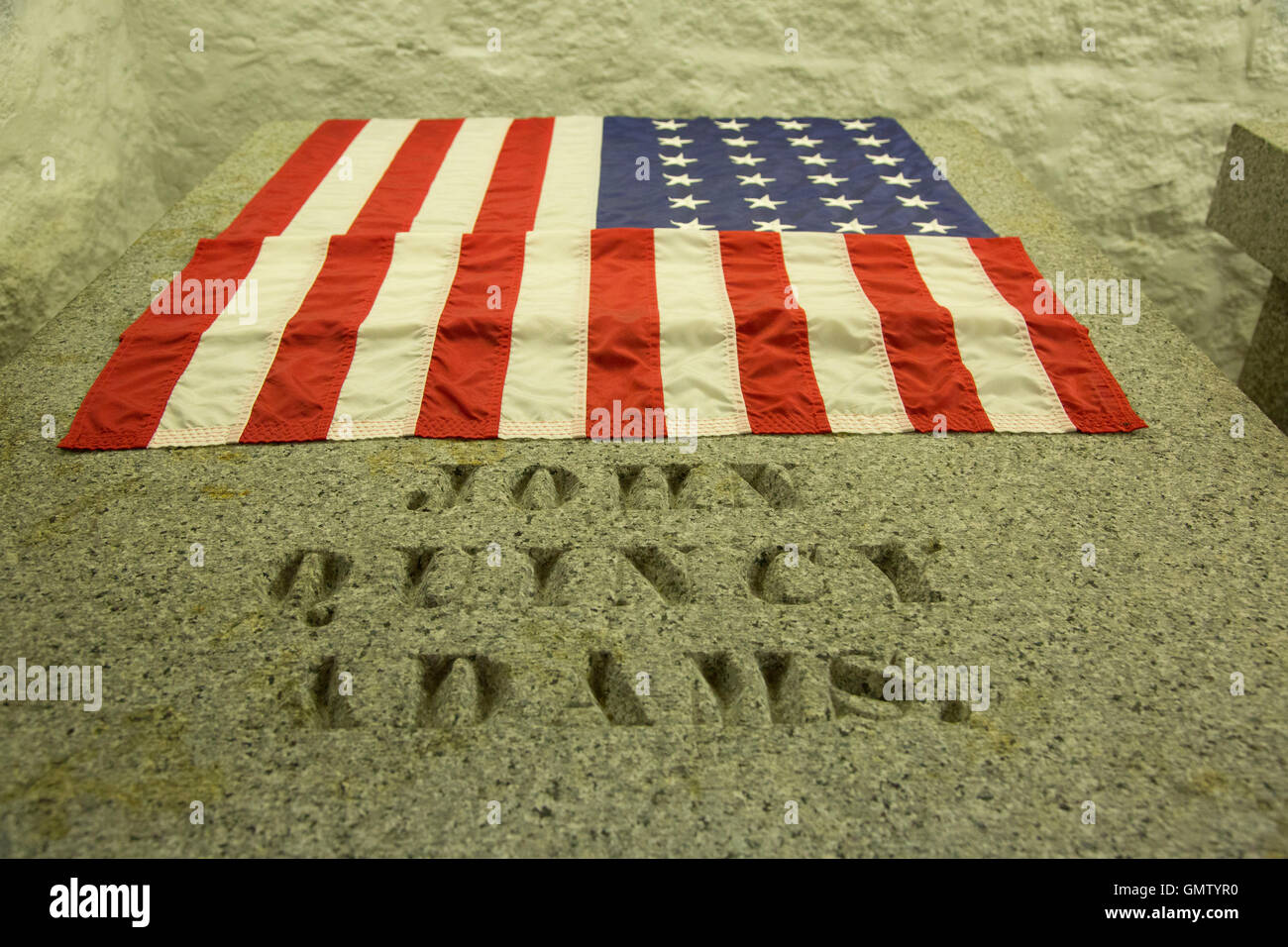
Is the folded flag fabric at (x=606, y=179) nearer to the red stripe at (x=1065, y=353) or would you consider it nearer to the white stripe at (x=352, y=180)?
the white stripe at (x=352, y=180)

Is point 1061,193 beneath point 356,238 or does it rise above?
beneath

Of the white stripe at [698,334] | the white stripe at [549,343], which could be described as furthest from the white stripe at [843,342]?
the white stripe at [549,343]

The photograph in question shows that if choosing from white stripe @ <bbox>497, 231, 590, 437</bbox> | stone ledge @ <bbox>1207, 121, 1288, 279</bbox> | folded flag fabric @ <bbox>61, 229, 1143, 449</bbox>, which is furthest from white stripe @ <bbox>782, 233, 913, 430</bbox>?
stone ledge @ <bbox>1207, 121, 1288, 279</bbox>

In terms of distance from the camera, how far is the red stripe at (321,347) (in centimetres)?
183

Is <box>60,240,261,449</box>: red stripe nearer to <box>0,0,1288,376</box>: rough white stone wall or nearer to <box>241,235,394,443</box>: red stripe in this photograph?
<box>241,235,394,443</box>: red stripe

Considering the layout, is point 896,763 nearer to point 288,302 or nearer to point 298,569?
point 298,569

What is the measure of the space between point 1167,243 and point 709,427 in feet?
8.50

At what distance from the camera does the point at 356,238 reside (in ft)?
7.62

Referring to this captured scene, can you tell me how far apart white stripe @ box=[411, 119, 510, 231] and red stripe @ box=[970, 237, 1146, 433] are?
1.22 m

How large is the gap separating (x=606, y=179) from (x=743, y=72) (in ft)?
3.14

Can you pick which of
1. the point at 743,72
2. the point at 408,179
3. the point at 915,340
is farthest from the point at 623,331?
the point at 743,72
